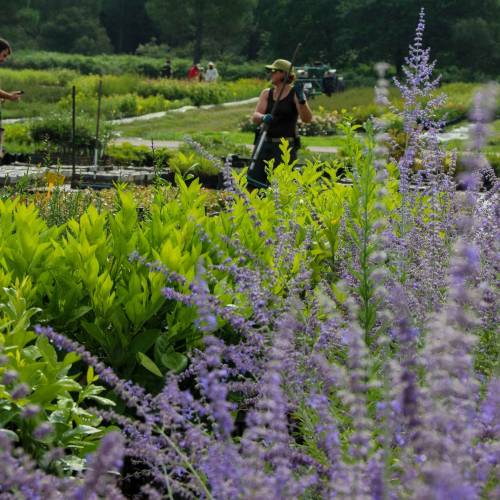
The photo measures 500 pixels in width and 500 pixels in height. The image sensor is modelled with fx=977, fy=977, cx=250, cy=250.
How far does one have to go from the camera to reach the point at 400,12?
64.9 metres

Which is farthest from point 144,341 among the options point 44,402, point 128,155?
point 128,155

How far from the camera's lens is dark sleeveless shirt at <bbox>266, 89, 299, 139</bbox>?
10.3 m

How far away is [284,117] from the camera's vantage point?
10.4m

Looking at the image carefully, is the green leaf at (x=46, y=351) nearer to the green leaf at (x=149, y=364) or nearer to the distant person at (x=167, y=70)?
the green leaf at (x=149, y=364)

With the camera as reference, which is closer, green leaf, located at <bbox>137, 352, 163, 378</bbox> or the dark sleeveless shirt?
green leaf, located at <bbox>137, 352, 163, 378</bbox>

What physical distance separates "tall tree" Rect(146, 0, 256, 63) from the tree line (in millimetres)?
77

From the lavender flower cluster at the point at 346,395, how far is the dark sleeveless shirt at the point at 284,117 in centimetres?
547

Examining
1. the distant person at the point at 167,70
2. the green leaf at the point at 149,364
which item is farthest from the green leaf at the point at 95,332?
the distant person at the point at 167,70

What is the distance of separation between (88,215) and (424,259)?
158 cm

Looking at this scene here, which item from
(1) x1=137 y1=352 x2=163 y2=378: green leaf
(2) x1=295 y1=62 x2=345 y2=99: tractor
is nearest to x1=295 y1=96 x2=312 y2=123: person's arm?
(1) x1=137 y1=352 x2=163 y2=378: green leaf

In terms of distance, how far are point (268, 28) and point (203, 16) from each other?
17.4 ft

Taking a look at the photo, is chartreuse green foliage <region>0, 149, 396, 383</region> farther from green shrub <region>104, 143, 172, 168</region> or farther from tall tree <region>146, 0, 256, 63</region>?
tall tree <region>146, 0, 256, 63</region>

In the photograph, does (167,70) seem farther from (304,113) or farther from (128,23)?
(128,23)

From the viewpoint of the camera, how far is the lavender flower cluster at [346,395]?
1.75 metres
